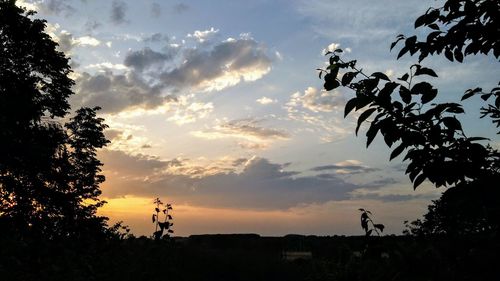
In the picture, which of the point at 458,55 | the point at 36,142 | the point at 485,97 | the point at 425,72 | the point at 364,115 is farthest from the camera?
the point at 36,142

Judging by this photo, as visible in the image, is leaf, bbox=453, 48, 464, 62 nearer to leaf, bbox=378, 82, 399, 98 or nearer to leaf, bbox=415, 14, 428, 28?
leaf, bbox=415, 14, 428, 28

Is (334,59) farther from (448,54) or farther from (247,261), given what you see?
(247,261)

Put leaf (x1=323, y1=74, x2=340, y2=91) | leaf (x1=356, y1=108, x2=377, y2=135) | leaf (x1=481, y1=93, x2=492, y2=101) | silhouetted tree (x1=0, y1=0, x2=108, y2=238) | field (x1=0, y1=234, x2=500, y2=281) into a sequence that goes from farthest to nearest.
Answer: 1. silhouetted tree (x1=0, y1=0, x2=108, y2=238)
2. leaf (x1=481, y1=93, x2=492, y2=101)
3. leaf (x1=323, y1=74, x2=340, y2=91)
4. leaf (x1=356, y1=108, x2=377, y2=135)
5. field (x1=0, y1=234, x2=500, y2=281)

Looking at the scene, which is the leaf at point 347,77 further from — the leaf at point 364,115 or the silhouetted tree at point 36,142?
the silhouetted tree at point 36,142

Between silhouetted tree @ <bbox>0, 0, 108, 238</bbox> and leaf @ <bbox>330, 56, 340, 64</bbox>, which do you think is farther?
silhouetted tree @ <bbox>0, 0, 108, 238</bbox>

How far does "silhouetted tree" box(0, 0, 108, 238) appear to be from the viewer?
77.2ft

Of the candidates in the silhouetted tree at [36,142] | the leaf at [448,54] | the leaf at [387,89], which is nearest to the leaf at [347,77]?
the leaf at [387,89]

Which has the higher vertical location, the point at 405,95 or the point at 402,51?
the point at 402,51

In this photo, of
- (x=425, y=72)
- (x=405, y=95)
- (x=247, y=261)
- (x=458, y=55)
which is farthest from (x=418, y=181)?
(x=247, y=261)

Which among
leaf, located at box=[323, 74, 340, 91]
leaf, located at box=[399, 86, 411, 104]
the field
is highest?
leaf, located at box=[323, 74, 340, 91]

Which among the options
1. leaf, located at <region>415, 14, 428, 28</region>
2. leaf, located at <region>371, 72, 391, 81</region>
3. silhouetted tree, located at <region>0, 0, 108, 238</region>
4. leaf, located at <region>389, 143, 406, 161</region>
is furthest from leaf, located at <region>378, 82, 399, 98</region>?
silhouetted tree, located at <region>0, 0, 108, 238</region>

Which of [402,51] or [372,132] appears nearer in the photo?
[372,132]

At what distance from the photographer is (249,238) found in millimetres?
35750

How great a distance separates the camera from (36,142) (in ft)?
81.3
